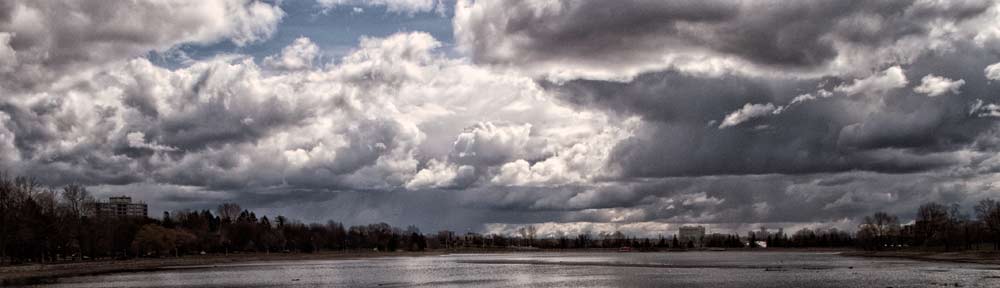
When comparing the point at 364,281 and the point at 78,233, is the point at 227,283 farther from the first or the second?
the point at 78,233

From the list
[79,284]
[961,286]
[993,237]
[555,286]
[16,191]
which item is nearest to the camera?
[961,286]

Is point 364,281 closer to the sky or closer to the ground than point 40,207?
closer to the ground

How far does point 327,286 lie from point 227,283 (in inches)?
641

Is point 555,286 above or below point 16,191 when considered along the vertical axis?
below

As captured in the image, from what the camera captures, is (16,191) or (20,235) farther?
(16,191)

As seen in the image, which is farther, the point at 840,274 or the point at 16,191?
the point at 16,191

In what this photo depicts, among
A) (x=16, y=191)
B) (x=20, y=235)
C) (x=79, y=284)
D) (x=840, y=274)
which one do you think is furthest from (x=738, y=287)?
(x=16, y=191)

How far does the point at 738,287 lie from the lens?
288ft

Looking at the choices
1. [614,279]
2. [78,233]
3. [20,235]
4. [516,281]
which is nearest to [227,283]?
[516,281]

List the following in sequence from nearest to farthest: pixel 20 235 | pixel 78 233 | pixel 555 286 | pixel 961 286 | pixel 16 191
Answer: pixel 961 286 < pixel 555 286 < pixel 20 235 < pixel 16 191 < pixel 78 233

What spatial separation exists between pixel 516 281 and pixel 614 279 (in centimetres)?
1167

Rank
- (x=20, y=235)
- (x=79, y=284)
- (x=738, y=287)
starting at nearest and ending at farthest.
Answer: (x=738, y=287) < (x=79, y=284) < (x=20, y=235)

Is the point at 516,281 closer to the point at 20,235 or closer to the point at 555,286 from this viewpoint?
the point at 555,286

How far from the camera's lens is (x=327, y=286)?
9831cm
